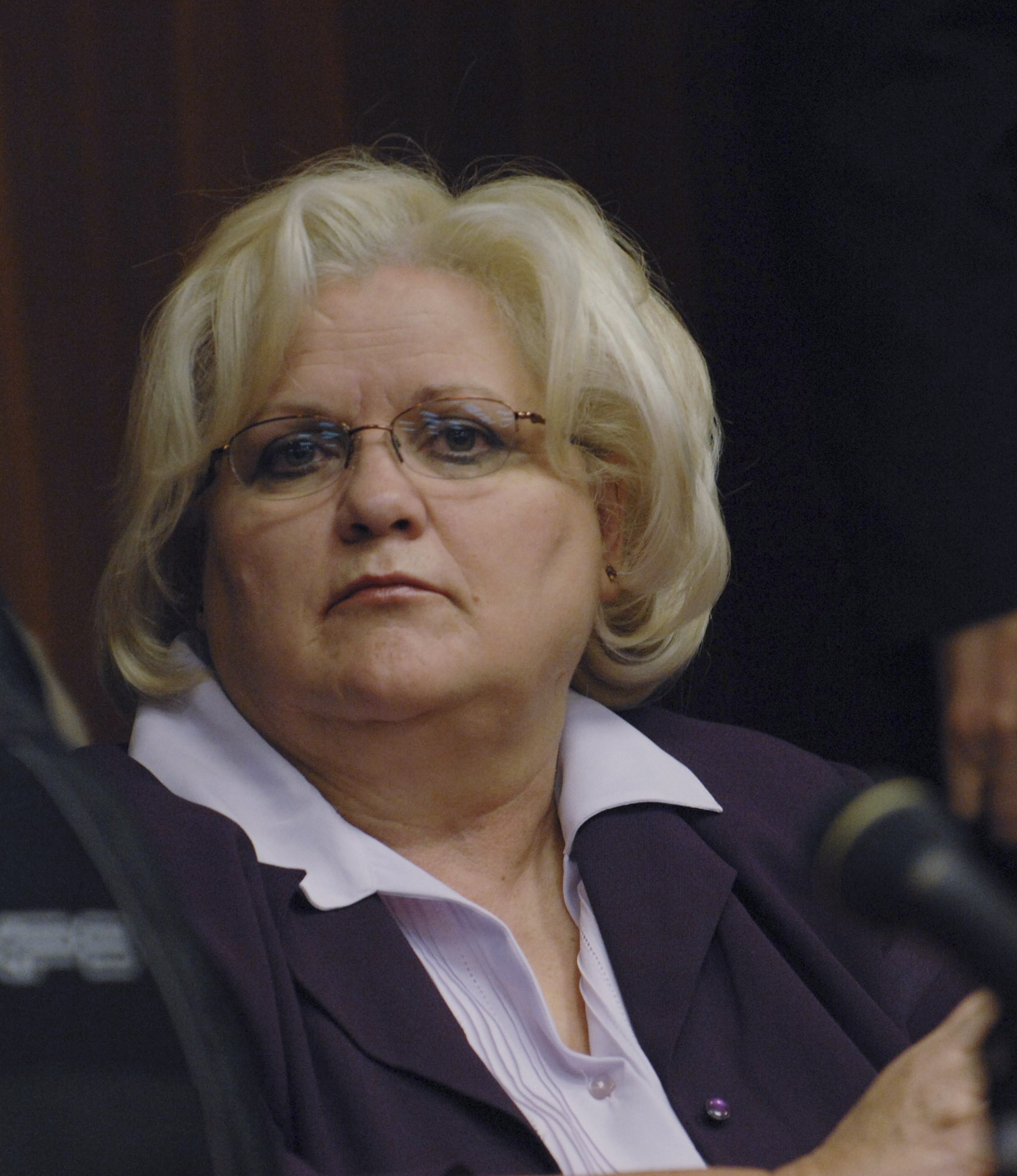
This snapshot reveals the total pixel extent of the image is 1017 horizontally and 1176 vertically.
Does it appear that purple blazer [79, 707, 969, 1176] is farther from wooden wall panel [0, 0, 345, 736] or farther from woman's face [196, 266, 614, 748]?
wooden wall panel [0, 0, 345, 736]

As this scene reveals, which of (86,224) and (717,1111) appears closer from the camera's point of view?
(717,1111)

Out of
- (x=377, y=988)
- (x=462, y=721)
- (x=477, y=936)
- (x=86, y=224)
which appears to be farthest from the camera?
(x=86, y=224)

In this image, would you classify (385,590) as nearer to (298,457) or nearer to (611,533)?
(298,457)

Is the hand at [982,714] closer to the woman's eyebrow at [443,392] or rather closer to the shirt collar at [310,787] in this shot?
the shirt collar at [310,787]

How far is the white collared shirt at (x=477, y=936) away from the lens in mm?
1489

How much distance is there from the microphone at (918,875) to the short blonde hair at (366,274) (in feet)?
3.90

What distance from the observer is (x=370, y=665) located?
163 cm

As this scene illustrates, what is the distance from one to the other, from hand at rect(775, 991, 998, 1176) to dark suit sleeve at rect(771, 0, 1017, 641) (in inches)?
13.1

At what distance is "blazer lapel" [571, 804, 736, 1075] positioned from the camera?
1595 millimetres

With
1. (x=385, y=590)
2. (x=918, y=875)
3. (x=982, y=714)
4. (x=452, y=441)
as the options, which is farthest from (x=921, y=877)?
(x=452, y=441)

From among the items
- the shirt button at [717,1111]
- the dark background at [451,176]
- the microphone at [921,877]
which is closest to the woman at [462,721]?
the shirt button at [717,1111]

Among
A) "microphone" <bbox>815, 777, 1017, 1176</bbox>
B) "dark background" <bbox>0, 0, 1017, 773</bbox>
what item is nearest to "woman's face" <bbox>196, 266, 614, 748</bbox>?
"dark background" <bbox>0, 0, 1017, 773</bbox>

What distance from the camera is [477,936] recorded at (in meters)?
1.60

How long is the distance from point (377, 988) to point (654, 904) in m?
0.37
